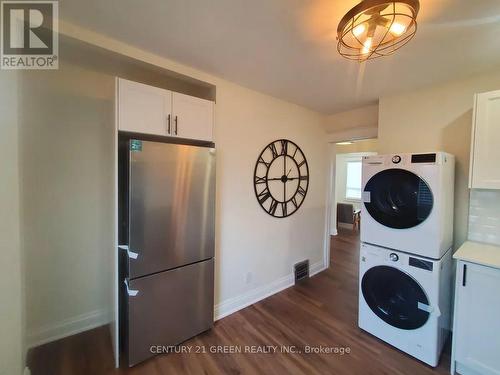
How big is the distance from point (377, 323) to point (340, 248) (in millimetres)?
2621

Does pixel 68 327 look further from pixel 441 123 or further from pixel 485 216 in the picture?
pixel 441 123

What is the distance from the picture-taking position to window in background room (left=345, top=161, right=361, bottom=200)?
6461mm

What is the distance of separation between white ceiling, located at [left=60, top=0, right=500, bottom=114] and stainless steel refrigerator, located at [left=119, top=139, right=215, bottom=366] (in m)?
0.75

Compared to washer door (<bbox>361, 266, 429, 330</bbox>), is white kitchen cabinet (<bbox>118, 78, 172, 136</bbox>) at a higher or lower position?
higher

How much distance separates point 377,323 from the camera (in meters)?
1.91

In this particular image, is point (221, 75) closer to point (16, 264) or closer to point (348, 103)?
point (348, 103)

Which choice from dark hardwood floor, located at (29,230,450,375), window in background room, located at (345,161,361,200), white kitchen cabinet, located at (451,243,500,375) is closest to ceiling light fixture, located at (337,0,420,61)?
white kitchen cabinet, located at (451,243,500,375)

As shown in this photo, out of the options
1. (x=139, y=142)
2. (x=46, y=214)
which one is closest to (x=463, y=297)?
(x=139, y=142)

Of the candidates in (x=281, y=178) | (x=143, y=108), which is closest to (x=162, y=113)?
(x=143, y=108)

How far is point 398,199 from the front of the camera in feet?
5.94

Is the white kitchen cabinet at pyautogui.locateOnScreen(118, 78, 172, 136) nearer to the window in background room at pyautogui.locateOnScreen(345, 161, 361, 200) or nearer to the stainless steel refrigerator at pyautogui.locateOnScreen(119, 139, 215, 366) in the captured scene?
the stainless steel refrigerator at pyautogui.locateOnScreen(119, 139, 215, 366)

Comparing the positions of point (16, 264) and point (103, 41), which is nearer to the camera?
point (16, 264)

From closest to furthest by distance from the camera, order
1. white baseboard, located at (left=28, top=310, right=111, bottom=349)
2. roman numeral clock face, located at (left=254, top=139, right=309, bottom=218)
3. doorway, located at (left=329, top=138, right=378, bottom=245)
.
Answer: white baseboard, located at (left=28, top=310, right=111, bottom=349) → roman numeral clock face, located at (left=254, top=139, right=309, bottom=218) → doorway, located at (left=329, top=138, right=378, bottom=245)

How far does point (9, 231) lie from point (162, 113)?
1.14m
